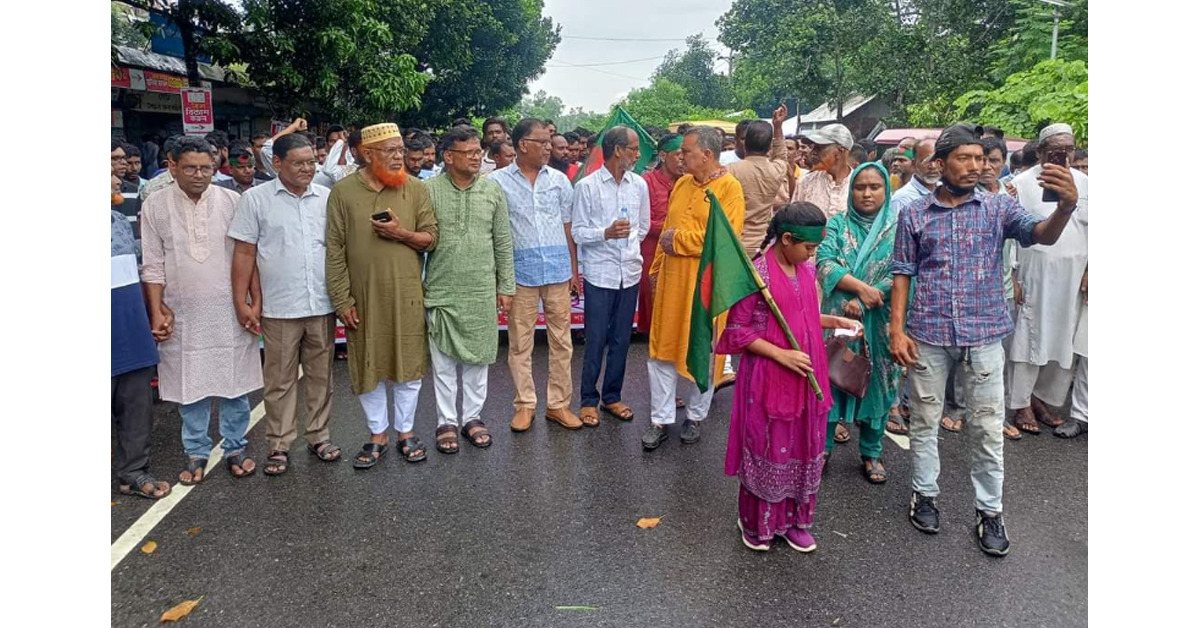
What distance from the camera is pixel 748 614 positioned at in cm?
305

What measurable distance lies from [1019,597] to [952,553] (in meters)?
0.38

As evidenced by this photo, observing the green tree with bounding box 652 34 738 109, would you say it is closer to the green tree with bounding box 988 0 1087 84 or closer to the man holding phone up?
the green tree with bounding box 988 0 1087 84

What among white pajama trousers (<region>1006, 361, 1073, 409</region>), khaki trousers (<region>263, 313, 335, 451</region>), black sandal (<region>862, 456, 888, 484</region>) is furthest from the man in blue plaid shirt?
khaki trousers (<region>263, 313, 335, 451</region>)

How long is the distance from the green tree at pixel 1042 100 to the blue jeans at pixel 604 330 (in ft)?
30.2

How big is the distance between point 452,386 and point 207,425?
1384 mm

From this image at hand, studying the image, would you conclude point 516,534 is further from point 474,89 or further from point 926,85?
point 474,89

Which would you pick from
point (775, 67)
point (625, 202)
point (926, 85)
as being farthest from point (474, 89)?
point (625, 202)

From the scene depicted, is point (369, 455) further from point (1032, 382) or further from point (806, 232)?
point (1032, 382)

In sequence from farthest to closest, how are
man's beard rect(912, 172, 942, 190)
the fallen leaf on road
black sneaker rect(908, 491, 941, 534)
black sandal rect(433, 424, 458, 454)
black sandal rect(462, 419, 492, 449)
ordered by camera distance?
1. man's beard rect(912, 172, 942, 190)
2. black sandal rect(462, 419, 492, 449)
3. black sandal rect(433, 424, 458, 454)
4. black sneaker rect(908, 491, 941, 534)
5. the fallen leaf on road

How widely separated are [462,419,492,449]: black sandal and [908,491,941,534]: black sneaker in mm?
2455

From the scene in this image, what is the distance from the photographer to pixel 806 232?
3.34m

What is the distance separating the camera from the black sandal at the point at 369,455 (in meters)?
4.48

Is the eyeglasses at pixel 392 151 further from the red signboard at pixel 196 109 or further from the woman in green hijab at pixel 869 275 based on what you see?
the red signboard at pixel 196 109

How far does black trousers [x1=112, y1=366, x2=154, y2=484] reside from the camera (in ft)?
13.4
